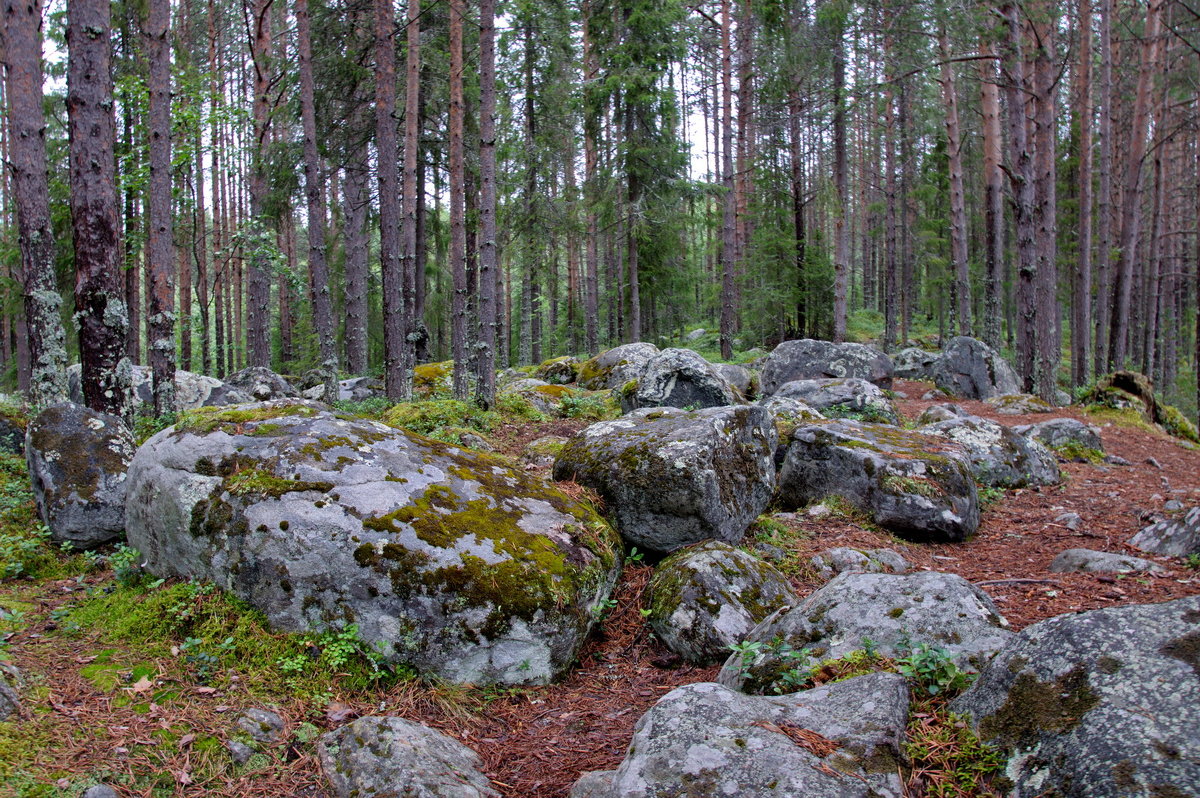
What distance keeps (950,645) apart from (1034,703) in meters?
0.92

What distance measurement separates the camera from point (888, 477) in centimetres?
663

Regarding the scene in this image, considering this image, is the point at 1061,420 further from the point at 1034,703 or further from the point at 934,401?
the point at 1034,703

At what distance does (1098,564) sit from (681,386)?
6.17m

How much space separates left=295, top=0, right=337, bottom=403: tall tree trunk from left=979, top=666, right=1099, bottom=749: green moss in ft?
39.8

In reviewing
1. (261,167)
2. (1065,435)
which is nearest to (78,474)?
(1065,435)

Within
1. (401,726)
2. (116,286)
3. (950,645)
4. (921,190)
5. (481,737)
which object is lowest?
(481,737)

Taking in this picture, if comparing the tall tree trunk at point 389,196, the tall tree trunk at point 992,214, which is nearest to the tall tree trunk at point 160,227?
the tall tree trunk at point 389,196

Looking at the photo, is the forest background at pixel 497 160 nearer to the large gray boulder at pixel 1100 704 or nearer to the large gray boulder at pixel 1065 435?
the large gray boulder at pixel 1065 435

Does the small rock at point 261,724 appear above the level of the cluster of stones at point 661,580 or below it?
below

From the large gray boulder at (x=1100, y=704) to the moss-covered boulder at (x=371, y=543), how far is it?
236cm

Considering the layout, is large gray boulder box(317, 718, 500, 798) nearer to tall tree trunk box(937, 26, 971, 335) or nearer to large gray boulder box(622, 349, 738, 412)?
large gray boulder box(622, 349, 738, 412)

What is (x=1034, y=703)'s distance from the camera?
233 centimetres

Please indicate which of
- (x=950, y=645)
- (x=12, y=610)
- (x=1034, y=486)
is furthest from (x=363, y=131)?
(x=950, y=645)

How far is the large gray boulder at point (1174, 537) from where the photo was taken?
4957 millimetres
